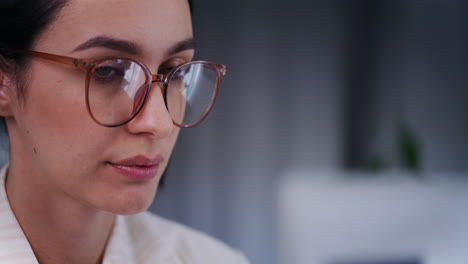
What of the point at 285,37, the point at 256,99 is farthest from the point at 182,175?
the point at 285,37

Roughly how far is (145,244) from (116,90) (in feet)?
1.86

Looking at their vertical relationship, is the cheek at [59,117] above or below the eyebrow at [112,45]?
below

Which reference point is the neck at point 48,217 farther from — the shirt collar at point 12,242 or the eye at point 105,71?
the eye at point 105,71

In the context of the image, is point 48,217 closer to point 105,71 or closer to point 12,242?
point 12,242

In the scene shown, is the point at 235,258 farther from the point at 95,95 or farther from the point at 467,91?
the point at 467,91

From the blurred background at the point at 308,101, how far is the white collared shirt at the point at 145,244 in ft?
4.17

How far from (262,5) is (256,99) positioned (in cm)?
53

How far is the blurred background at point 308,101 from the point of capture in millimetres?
2713

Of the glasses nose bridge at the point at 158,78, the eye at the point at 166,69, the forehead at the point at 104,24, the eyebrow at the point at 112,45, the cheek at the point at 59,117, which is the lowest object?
the cheek at the point at 59,117

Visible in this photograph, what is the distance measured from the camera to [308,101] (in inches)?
109

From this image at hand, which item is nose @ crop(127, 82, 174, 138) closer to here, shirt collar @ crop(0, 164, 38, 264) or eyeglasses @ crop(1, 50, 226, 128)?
eyeglasses @ crop(1, 50, 226, 128)

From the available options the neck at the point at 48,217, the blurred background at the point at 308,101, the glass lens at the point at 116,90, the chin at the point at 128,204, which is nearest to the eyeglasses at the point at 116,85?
the glass lens at the point at 116,90

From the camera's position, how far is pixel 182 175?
2756 mm

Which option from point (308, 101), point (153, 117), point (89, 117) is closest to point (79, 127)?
point (89, 117)
